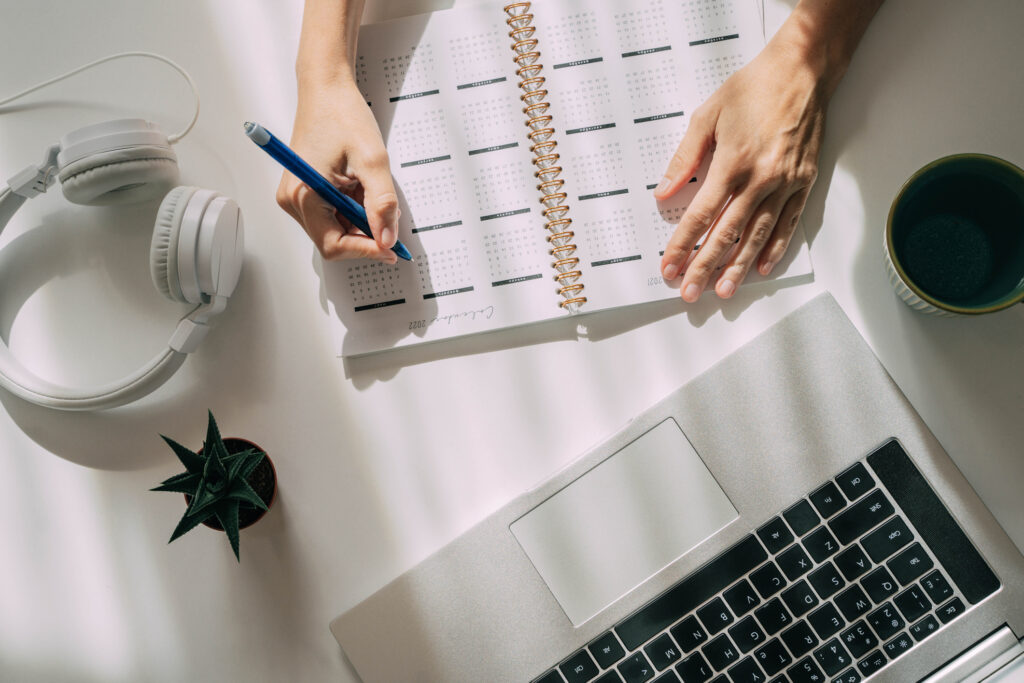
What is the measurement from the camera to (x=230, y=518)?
2.15 ft

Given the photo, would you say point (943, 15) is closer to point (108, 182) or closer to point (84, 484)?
point (108, 182)

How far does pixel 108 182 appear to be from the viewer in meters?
0.70

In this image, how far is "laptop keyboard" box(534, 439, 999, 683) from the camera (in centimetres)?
67

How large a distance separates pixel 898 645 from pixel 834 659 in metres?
0.06

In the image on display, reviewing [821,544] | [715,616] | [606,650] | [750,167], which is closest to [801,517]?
[821,544]

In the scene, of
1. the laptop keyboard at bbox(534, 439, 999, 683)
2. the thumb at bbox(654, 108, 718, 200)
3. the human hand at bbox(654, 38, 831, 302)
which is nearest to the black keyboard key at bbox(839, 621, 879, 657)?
the laptop keyboard at bbox(534, 439, 999, 683)

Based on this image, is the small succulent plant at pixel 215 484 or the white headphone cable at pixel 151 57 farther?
the white headphone cable at pixel 151 57

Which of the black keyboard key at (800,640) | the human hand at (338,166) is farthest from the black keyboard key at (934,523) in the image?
the human hand at (338,166)

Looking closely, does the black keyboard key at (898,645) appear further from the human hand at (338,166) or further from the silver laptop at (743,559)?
the human hand at (338,166)

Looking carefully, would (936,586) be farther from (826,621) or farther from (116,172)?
(116,172)

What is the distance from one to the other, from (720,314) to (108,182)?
26.2 inches

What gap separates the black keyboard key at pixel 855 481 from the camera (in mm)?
682

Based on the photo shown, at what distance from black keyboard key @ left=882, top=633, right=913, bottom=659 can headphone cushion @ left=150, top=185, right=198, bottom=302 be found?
80 centimetres

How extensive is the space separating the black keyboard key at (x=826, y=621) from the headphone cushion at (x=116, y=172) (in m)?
0.82
